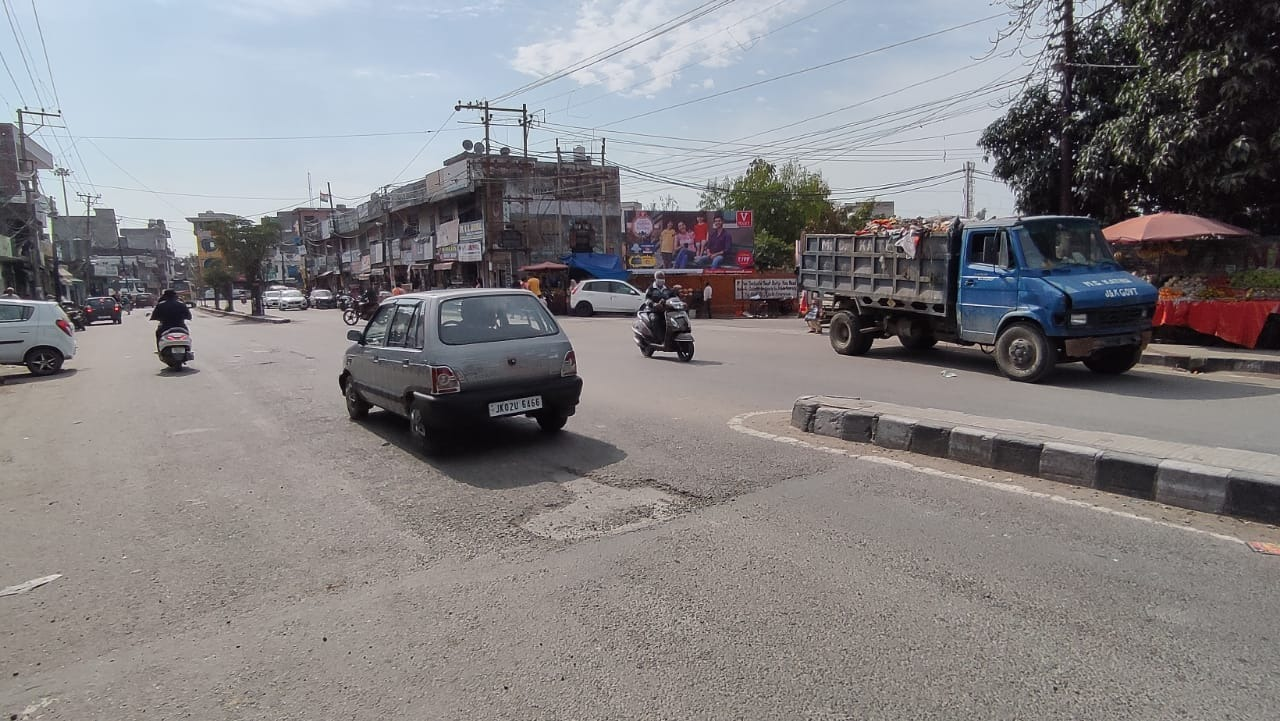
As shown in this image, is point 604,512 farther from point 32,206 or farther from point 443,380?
point 32,206

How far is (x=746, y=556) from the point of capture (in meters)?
3.98

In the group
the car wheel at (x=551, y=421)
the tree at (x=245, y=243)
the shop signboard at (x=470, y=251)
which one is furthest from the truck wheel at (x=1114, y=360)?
the tree at (x=245, y=243)

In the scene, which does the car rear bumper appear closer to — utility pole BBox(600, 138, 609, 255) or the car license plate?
the car license plate

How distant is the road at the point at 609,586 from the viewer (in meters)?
Answer: 2.73

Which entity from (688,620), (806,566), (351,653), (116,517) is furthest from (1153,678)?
(116,517)

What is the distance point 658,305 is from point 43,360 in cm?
1271

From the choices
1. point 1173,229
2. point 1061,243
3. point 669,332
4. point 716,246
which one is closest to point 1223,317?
point 1173,229

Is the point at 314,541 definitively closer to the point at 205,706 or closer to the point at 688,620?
the point at 205,706

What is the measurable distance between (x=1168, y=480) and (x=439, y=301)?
587 centimetres

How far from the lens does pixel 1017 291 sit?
973cm

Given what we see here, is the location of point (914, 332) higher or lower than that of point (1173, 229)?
lower

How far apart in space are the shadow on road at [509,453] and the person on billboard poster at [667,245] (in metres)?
30.6

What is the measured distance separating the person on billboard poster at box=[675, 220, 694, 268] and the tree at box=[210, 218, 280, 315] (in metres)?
23.8

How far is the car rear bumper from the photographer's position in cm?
602
